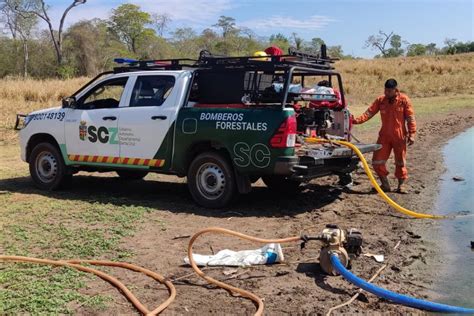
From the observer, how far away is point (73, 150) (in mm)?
8461

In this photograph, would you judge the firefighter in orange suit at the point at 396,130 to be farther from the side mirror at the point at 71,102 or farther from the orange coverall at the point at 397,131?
the side mirror at the point at 71,102

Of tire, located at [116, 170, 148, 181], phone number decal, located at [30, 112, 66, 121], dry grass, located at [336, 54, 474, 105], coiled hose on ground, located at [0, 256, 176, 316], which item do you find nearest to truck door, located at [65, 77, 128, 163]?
phone number decal, located at [30, 112, 66, 121]

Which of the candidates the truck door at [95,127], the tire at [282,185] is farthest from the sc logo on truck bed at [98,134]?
the tire at [282,185]

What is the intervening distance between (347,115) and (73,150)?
4.25 metres

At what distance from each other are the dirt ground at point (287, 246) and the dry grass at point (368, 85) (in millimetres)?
10475

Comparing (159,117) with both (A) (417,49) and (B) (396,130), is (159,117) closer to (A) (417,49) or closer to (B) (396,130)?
(B) (396,130)

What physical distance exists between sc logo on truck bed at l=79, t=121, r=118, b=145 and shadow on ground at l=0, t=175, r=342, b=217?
0.86 m

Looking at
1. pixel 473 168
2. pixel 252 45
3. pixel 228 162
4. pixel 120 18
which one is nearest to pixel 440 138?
pixel 473 168

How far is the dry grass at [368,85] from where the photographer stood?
20734 millimetres

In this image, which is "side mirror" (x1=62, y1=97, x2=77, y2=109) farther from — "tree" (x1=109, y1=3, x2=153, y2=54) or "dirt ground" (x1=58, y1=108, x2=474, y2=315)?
"tree" (x1=109, y1=3, x2=153, y2=54)

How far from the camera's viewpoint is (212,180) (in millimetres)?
7484

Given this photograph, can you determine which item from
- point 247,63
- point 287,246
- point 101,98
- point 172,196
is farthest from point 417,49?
point 287,246

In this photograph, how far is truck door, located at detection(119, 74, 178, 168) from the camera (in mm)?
7660

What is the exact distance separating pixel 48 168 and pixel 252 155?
12.3ft
